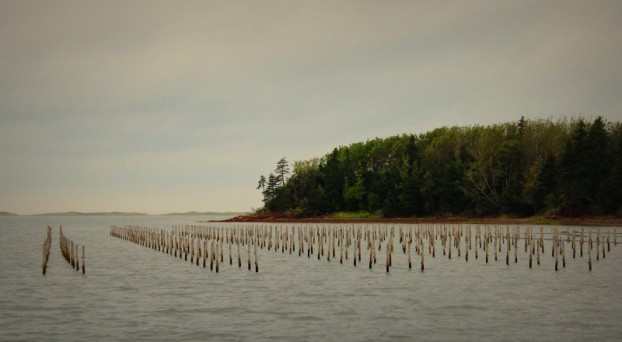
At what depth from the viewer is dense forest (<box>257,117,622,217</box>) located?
283 ft

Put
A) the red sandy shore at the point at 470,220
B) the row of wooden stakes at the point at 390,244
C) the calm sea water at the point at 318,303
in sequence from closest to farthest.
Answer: the calm sea water at the point at 318,303
the row of wooden stakes at the point at 390,244
the red sandy shore at the point at 470,220

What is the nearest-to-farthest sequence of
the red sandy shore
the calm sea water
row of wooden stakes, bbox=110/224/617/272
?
the calm sea water < row of wooden stakes, bbox=110/224/617/272 < the red sandy shore

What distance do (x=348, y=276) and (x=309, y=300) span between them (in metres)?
9.19

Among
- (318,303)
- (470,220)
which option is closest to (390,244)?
(318,303)

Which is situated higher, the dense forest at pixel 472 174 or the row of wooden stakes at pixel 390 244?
the dense forest at pixel 472 174

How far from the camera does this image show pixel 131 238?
82.2 meters

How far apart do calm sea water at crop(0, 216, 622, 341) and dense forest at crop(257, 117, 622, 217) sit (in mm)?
47654

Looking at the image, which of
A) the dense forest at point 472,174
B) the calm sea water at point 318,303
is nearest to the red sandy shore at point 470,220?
the dense forest at point 472,174

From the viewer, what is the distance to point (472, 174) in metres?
107

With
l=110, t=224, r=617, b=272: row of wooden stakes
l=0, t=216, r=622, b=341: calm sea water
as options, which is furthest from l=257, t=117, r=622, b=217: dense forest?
l=0, t=216, r=622, b=341: calm sea water

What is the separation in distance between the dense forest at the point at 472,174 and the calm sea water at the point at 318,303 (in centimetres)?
4765

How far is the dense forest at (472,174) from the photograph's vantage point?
3391 inches

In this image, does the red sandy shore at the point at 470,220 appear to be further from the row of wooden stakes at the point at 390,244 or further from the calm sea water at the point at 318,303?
the calm sea water at the point at 318,303

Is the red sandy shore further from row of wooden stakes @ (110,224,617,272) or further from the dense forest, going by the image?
row of wooden stakes @ (110,224,617,272)
